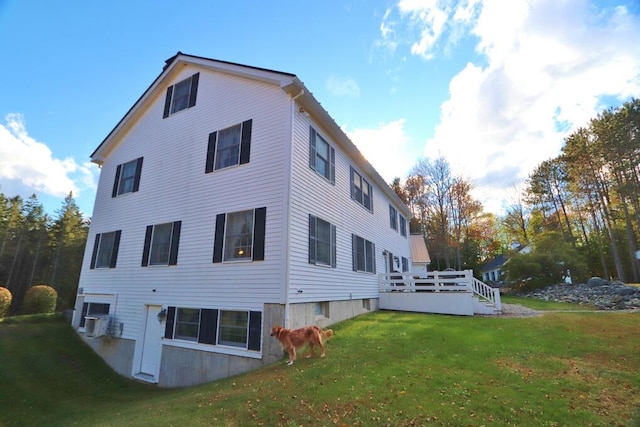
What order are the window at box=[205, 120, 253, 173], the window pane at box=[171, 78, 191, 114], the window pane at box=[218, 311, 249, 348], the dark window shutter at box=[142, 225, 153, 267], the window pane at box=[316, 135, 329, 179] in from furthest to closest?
1. the window pane at box=[171, 78, 191, 114]
2. the dark window shutter at box=[142, 225, 153, 267]
3. the window pane at box=[316, 135, 329, 179]
4. the window at box=[205, 120, 253, 173]
5. the window pane at box=[218, 311, 249, 348]

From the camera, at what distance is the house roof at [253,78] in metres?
8.93

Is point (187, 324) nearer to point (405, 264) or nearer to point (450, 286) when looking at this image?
point (450, 286)

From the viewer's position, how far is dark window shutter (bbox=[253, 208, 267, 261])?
8.07 meters

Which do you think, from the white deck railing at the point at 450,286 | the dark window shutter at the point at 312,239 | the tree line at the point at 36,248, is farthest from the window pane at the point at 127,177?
the tree line at the point at 36,248

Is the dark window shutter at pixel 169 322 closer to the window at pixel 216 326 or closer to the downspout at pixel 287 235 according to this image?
the window at pixel 216 326

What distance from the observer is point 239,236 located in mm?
8695

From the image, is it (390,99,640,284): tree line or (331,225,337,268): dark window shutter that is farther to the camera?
(390,99,640,284): tree line

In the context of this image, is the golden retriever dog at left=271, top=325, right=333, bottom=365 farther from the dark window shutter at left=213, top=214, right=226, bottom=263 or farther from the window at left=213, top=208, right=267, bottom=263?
the dark window shutter at left=213, top=214, right=226, bottom=263

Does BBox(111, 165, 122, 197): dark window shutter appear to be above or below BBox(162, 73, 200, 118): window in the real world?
below

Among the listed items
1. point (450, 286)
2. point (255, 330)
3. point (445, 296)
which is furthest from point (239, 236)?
point (450, 286)

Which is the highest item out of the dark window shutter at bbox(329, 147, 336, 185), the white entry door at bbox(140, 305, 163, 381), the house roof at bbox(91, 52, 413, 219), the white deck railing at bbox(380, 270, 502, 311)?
the house roof at bbox(91, 52, 413, 219)

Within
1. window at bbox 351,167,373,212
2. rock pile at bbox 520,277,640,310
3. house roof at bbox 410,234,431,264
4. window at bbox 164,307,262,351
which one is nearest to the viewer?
window at bbox 164,307,262,351

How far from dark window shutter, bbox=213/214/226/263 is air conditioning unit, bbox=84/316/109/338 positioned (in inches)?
228

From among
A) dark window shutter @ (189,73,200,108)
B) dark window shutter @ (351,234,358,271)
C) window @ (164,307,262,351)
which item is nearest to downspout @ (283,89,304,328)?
window @ (164,307,262,351)
